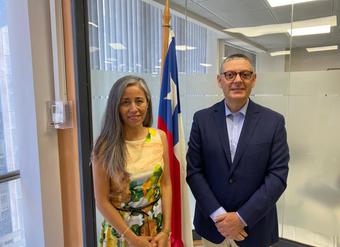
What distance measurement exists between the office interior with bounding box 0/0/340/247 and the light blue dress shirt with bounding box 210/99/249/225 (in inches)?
33.6

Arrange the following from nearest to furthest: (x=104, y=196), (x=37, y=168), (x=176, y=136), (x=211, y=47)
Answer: (x=104, y=196)
(x=176, y=136)
(x=37, y=168)
(x=211, y=47)

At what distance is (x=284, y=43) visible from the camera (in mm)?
2096

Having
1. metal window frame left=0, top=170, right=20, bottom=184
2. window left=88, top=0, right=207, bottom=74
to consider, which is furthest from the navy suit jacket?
metal window frame left=0, top=170, right=20, bottom=184

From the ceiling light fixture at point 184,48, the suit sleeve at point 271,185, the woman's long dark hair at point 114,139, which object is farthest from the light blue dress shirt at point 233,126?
the ceiling light fixture at point 184,48

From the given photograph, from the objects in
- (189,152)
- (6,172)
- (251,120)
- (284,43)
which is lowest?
(6,172)

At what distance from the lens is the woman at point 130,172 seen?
1.33 meters

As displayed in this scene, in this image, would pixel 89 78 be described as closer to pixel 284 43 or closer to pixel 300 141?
pixel 284 43

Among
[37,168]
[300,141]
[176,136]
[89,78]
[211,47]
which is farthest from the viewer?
[211,47]

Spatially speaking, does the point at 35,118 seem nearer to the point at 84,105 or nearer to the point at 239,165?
the point at 84,105

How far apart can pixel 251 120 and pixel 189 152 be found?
41 centimetres

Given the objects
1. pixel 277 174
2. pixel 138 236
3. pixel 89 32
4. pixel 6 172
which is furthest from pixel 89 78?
pixel 277 174

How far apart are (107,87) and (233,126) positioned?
3.87ft

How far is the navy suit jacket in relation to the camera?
4.51 feet

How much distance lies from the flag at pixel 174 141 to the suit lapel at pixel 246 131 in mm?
420
